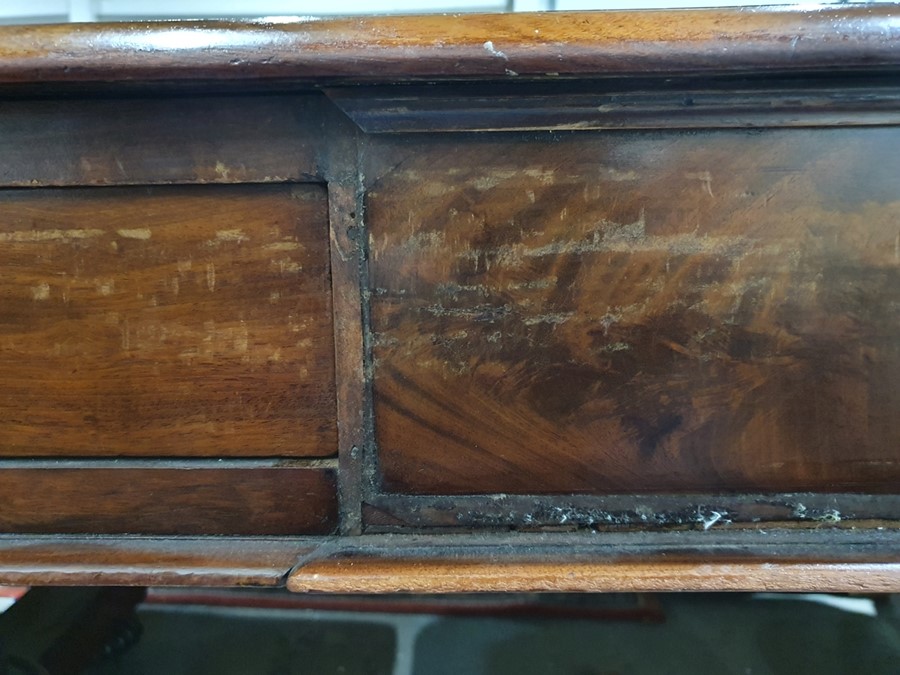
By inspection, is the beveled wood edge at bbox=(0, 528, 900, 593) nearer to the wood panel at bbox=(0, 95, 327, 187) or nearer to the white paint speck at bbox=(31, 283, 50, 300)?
the white paint speck at bbox=(31, 283, 50, 300)

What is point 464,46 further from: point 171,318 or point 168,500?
point 168,500

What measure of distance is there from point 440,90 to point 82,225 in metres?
0.38

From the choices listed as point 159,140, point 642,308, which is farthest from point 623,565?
point 159,140

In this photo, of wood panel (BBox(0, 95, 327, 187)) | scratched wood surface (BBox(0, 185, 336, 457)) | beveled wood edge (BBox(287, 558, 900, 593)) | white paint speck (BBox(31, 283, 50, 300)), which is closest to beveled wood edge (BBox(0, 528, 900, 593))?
beveled wood edge (BBox(287, 558, 900, 593))

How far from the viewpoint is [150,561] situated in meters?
0.59

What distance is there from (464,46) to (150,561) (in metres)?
0.56

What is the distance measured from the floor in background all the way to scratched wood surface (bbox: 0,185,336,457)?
1.39 ft


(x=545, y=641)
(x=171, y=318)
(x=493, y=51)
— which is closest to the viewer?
(x=493, y=51)

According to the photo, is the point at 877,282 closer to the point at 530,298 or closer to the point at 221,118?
the point at 530,298

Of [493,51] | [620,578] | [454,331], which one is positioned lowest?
[620,578]

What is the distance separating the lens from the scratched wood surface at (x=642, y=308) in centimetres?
57

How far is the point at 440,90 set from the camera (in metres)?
0.55

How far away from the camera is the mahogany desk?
0.56 m

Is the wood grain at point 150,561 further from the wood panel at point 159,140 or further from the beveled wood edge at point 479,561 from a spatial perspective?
the wood panel at point 159,140
